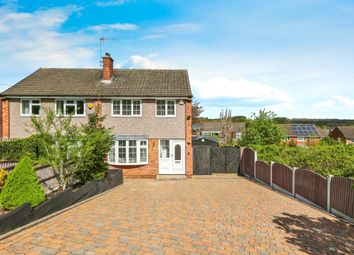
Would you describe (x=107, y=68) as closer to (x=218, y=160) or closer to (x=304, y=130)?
(x=218, y=160)

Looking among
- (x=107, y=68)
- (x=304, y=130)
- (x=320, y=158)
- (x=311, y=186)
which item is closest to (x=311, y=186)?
(x=311, y=186)

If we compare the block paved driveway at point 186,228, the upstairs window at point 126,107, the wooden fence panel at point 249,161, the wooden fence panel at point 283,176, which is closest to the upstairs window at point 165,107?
the upstairs window at point 126,107

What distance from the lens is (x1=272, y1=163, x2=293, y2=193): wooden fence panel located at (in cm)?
1330

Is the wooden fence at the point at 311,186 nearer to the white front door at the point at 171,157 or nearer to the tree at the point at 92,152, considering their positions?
the white front door at the point at 171,157

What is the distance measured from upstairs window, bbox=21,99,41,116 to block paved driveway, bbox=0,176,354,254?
917 cm

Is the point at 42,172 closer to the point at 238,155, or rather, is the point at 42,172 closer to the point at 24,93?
the point at 24,93

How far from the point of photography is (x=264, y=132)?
2383cm

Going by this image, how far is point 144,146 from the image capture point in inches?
709

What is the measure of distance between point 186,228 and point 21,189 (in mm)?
4982

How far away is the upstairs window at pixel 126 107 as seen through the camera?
18109 millimetres

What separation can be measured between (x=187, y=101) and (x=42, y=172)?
10.0 metres

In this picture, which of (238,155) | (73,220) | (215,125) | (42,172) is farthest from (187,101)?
(215,125)

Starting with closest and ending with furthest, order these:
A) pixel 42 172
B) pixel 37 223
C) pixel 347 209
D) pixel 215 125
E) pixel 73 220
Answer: pixel 37 223 < pixel 73 220 < pixel 347 209 < pixel 42 172 < pixel 215 125

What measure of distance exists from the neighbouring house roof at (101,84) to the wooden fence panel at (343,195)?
33.7 ft
